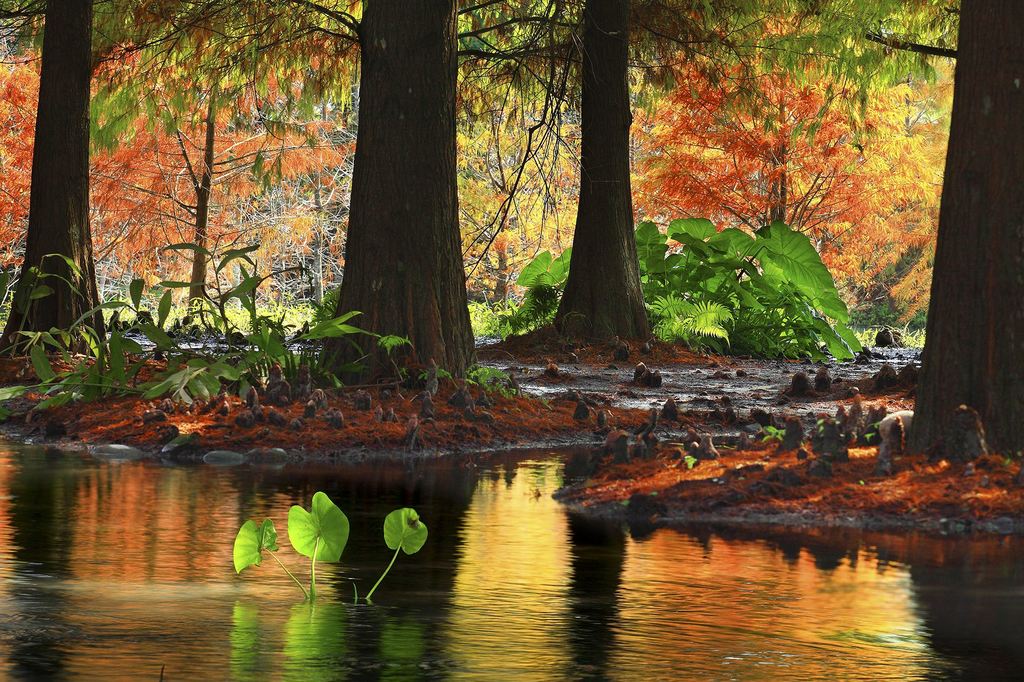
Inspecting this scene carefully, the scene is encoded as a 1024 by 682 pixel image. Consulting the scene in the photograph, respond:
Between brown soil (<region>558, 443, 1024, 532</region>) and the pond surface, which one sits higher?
brown soil (<region>558, 443, 1024, 532</region>)

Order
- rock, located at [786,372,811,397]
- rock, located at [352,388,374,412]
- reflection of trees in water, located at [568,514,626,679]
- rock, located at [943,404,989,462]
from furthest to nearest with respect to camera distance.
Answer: rock, located at [786,372,811,397]
rock, located at [352,388,374,412]
rock, located at [943,404,989,462]
reflection of trees in water, located at [568,514,626,679]

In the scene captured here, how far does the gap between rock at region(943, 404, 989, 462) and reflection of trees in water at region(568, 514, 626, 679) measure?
76.8 inches

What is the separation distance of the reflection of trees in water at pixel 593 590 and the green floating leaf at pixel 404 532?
0.60 metres

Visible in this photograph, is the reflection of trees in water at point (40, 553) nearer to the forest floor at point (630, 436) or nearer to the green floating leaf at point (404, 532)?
the forest floor at point (630, 436)

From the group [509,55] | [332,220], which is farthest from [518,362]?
[332,220]

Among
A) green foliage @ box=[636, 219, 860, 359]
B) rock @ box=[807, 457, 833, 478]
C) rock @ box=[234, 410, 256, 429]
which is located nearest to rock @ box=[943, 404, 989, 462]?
rock @ box=[807, 457, 833, 478]

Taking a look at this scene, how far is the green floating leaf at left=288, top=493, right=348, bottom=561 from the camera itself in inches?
226

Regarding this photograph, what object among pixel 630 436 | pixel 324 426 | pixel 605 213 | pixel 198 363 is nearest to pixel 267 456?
pixel 324 426

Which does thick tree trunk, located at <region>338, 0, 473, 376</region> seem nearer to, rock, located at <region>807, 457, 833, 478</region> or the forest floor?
the forest floor

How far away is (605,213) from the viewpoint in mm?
17328

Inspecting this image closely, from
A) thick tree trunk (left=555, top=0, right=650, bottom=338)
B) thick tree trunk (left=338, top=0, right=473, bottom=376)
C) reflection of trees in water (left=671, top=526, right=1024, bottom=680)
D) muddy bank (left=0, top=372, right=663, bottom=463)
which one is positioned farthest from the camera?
thick tree trunk (left=555, top=0, right=650, bottom=338)

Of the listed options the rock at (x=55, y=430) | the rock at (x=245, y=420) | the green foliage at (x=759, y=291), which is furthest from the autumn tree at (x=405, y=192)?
the green foliage at (x=759, y=291)

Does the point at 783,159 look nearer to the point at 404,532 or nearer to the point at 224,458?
the point at 224,458

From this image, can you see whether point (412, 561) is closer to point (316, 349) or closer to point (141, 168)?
point (316, 349)
